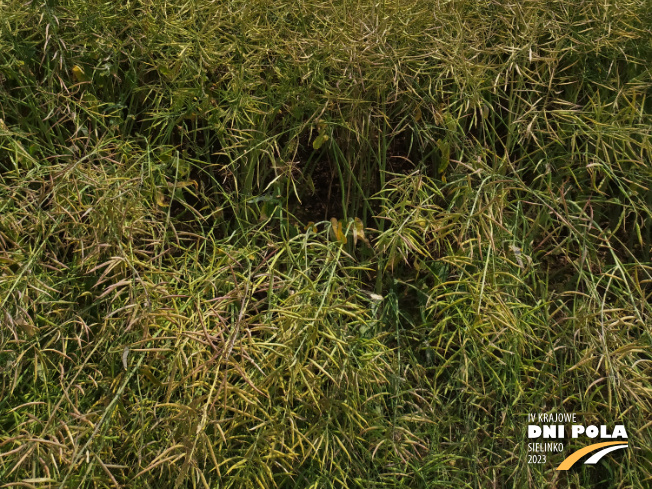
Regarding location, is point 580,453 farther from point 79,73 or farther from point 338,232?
point 79,73

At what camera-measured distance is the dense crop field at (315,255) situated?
1.47 metres

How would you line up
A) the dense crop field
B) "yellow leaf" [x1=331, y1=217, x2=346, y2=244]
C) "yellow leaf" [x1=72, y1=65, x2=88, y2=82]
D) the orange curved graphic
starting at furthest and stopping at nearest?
"yellow leaf" [x1=72, y1=65, x2=88, y2=82], "yellow leaf" [x1=331, y1=217, x2=346, y2=244], the orange curved graphic, the dense crop field

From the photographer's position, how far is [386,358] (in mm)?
1705

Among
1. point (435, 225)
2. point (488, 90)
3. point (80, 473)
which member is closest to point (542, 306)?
point (435, 225)

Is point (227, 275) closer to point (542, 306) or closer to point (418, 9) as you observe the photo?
point (542, 306)

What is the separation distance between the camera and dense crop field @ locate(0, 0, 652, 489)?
4.81ft

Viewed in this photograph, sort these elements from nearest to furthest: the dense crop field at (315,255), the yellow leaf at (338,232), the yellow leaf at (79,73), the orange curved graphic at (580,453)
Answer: the dense crop field at (315,255), the orange curved graphic at (580,453), the yellow leaf at (338,232), the yellow leaf at (79,73)

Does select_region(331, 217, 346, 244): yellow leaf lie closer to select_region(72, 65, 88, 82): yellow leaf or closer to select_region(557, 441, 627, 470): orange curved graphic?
select_region(557, 441, 627, 470): orange curved graphic

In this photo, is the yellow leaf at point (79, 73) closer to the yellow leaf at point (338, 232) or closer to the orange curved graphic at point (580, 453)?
the yellow leaf at point (338, 232)

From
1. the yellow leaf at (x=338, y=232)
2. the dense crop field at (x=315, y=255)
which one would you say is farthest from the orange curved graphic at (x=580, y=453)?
the yellow leaf at (x=338, y=232)

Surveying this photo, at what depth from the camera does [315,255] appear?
1.68 m

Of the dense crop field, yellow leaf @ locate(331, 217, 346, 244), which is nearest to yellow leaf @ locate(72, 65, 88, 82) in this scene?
the dense crop field

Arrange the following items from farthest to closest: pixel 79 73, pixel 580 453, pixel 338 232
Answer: pixel 79 73
pixel 338 232
pixel 580 453

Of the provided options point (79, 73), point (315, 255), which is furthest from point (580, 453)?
point (79, 73)
